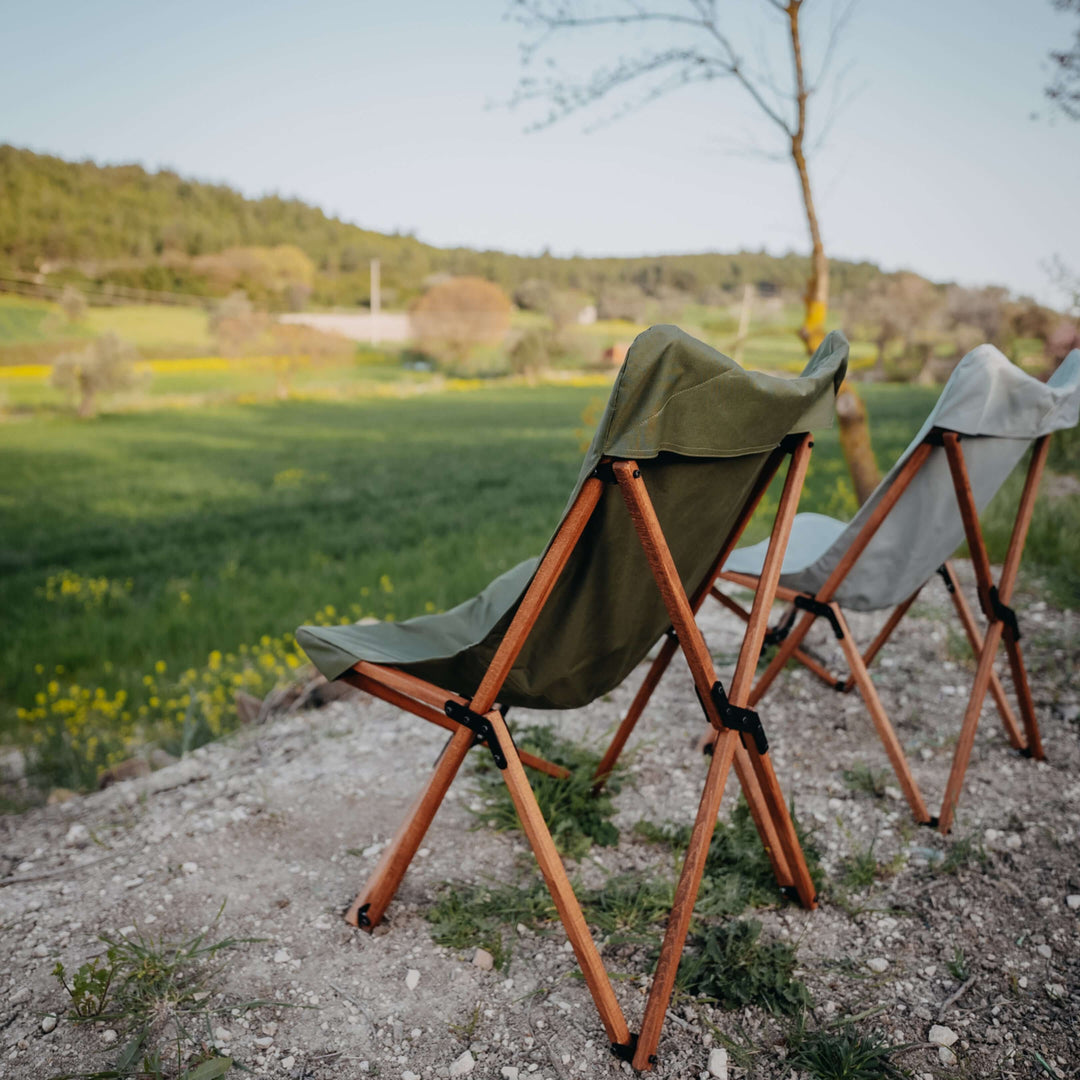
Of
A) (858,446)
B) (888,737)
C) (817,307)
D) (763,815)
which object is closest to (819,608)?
(888,737)

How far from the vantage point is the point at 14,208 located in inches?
547

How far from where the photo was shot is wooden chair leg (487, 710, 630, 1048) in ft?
4.55

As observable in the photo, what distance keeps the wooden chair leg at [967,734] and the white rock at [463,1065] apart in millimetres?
1401

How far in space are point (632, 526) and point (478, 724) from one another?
0.49 metres

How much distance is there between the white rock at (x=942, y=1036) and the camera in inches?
55.0

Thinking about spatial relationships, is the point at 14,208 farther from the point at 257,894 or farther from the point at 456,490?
the point at 257,894

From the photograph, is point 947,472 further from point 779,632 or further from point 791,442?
point 779,632

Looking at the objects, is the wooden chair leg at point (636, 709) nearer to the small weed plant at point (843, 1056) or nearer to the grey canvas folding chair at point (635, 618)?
the grey canvas folding chair at point (635, 618)

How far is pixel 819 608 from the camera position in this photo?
218cm

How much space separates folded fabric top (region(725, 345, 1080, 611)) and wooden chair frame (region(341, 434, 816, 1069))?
52cm

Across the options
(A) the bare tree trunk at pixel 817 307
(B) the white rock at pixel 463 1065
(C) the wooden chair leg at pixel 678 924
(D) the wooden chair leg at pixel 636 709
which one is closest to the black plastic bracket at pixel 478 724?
(C) the wooden chair leg at pixel 678 924

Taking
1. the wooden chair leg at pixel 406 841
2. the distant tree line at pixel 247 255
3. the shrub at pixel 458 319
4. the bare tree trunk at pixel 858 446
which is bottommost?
the wooden chair leg at pixel 406 841

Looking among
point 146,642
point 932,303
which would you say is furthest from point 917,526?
point 932,303

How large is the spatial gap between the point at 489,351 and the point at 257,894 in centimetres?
2237
